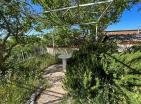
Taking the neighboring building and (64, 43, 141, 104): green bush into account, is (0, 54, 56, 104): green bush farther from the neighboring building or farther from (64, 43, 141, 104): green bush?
the neighboring building

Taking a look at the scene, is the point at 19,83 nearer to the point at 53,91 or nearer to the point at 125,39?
the point at 53,91

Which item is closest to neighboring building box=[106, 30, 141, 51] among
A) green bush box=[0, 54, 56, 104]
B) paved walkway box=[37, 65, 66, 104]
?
paved walkway box=[37, 65, 66, 104]

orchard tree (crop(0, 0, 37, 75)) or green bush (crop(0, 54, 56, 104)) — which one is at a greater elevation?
orchard tree (crop(0, 0, 37, 75))

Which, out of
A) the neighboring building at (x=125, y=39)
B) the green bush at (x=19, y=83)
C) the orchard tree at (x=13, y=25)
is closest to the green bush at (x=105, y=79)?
the green bush at (x=19, y=83)

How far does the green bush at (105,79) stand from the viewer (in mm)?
8180

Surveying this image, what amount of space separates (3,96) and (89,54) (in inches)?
122

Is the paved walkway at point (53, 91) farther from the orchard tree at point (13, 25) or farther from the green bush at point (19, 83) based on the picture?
the orchard tree at point (13, 25)

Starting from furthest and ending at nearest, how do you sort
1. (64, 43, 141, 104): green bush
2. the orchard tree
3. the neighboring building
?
the neighboring building < the orchard tree < (64, 43, 141, 104): green bush

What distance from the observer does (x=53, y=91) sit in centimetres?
1009

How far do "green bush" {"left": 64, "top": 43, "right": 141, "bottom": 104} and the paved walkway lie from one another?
599 millimetres

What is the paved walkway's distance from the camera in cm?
890

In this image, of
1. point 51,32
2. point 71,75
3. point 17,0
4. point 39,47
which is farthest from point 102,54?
point 39,47

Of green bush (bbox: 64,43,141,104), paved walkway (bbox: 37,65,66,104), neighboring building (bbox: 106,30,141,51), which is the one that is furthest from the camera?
neighboring building (bbox: 106,30,141,51)

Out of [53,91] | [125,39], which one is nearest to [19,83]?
[53,91]
